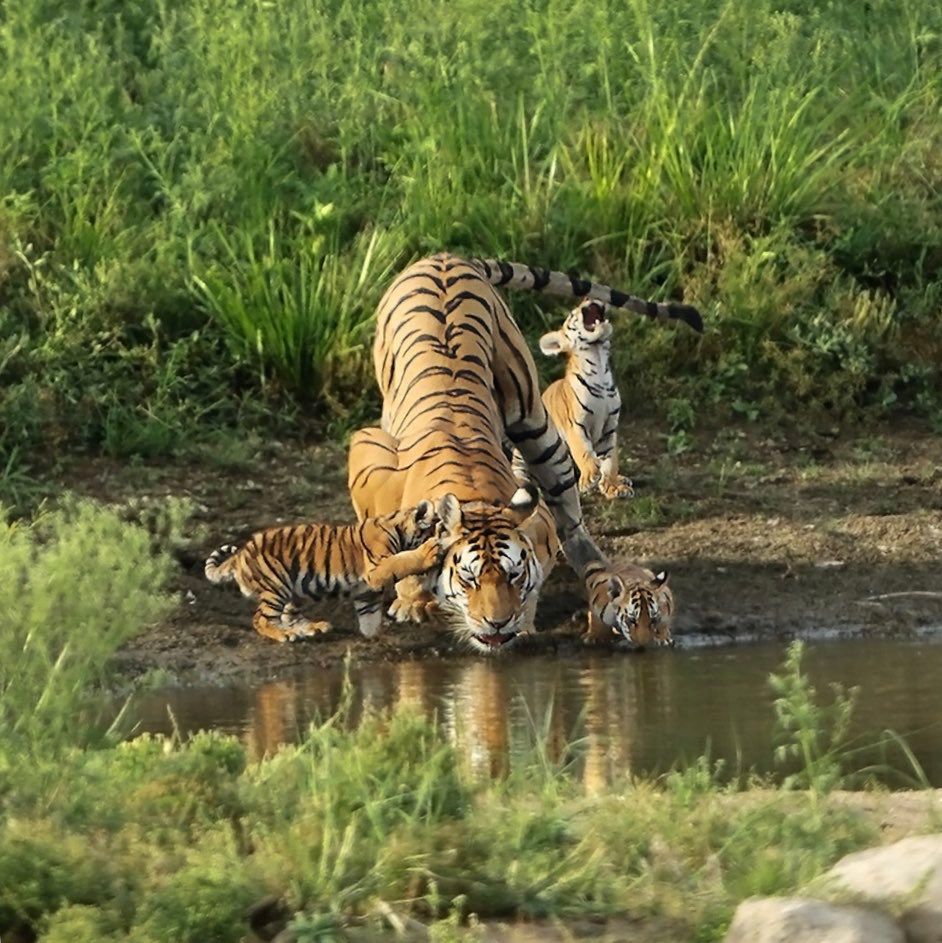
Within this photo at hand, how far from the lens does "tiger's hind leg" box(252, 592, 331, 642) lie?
8812 mm

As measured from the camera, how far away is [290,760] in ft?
18.2

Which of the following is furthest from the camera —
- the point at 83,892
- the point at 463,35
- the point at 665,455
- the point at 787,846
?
Result: the point at 463,35

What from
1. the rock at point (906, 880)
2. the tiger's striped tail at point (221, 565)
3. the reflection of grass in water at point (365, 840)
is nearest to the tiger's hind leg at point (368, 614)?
the tiger's striped tail at point (221, 565)

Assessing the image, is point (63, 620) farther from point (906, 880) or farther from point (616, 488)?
point (616, 488)

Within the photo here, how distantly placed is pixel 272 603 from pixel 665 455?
2.79m

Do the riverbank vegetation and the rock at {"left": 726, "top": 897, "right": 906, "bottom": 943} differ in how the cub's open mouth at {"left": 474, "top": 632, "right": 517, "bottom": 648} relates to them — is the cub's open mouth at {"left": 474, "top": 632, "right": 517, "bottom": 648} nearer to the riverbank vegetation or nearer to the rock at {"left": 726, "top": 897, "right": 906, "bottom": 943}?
Answer: the riverbank vegetation

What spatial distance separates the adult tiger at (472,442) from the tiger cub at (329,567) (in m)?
0.14

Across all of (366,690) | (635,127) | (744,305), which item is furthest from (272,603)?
(635,127)

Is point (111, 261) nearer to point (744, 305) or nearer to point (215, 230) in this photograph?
point (215, 230)

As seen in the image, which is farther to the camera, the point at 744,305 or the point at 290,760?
the point at 744,305

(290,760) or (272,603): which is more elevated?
(272,603)

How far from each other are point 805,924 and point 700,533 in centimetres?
580

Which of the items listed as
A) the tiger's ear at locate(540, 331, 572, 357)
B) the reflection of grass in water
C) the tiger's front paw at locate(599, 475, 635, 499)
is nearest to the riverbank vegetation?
the reflection of grass in water

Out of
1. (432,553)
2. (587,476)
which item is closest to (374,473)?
(432,553)
